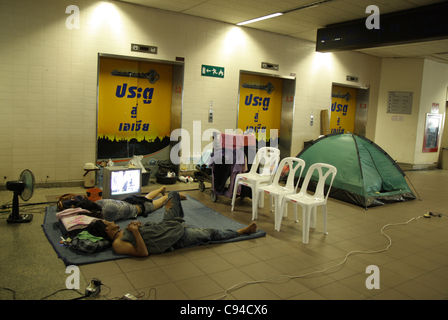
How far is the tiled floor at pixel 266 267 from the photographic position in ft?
9.75

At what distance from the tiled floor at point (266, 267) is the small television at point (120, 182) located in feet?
3.19

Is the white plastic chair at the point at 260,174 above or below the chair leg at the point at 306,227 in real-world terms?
above

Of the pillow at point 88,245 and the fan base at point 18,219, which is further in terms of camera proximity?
the fan base at point 18,219

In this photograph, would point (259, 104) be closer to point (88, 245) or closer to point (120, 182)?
point (120, 182)

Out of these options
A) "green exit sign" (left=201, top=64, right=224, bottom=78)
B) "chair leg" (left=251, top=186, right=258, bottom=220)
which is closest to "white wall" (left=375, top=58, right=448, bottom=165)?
"green exit sign" (left=201, top=64, right=224, bottom=78)

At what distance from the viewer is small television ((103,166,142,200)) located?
204 inches

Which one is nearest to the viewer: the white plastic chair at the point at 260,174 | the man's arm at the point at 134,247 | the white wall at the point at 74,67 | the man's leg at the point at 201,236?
the man's arm at the point at 134,247

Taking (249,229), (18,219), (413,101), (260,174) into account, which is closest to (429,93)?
(413,101)

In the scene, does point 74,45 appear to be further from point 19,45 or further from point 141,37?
point 141,37

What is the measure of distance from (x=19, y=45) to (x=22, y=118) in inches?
47.1

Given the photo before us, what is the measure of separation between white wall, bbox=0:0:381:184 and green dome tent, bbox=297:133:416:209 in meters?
2.44

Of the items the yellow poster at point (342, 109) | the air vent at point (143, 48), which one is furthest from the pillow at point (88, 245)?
the yellow poster at point (342, 109)

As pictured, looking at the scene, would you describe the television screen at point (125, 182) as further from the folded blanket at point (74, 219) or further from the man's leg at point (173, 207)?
the man's leg at point (173, 207)

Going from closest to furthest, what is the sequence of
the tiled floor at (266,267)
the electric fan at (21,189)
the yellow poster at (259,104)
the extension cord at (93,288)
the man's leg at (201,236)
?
the extension cord at (93,288), the tiled floor at (266,267), the man's leg at (201,236), the electric fan at (21,189), the yellow poster at (259,104)
